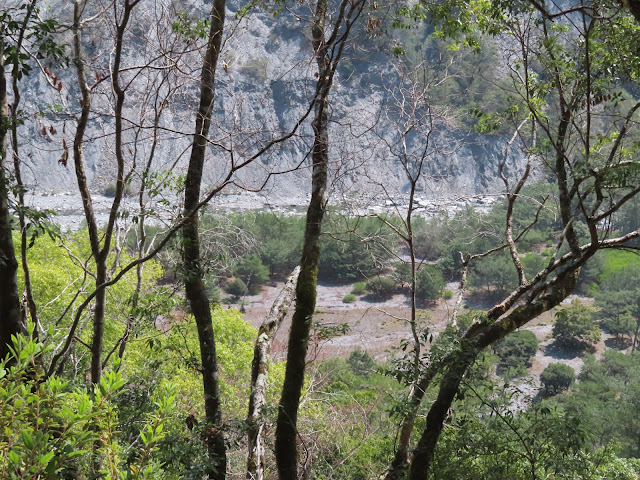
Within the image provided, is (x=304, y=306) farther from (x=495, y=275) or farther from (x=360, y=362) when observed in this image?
(x=495, y=275)

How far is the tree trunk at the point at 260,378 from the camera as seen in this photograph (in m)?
3.90

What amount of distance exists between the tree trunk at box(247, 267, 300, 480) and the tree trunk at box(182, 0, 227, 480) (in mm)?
230

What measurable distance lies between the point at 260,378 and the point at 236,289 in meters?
30.5

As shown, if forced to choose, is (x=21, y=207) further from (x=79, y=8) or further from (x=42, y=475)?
(x=79, y=8)

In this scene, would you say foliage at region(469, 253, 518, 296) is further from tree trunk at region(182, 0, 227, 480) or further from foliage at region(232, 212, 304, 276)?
tree trunk at region(182, 0, 227, 480)

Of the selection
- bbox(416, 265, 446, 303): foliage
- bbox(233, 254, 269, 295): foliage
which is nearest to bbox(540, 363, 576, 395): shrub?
bbox(416, 265, 446, 303): foliage

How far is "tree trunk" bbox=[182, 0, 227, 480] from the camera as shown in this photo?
3.63m

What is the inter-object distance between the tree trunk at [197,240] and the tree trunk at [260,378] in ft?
0.75

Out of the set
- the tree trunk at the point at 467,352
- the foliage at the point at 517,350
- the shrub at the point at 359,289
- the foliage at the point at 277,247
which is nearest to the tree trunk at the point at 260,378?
the tree trunk at the point at 467,352

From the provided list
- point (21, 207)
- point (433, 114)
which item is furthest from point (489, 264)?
point (21, 207)

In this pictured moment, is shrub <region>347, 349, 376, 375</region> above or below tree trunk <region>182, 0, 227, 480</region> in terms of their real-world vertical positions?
below

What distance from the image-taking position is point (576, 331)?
26.7 meters

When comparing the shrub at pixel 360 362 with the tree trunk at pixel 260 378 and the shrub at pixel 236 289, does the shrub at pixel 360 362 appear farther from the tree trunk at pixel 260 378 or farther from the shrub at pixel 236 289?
the tree trunk at pixel 260 378

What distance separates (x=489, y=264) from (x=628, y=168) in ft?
105
